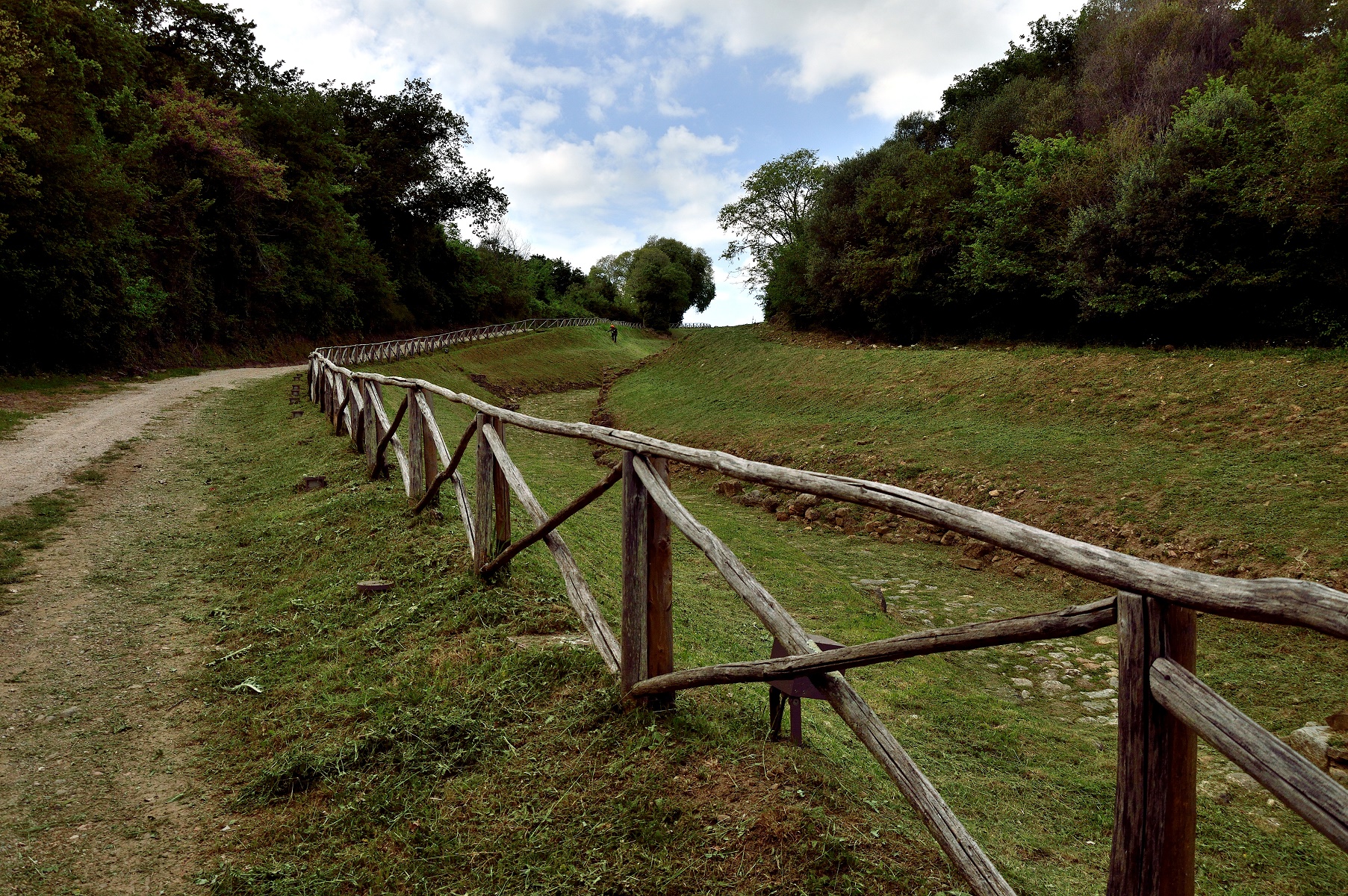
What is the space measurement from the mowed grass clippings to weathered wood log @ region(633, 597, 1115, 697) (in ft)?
1.53

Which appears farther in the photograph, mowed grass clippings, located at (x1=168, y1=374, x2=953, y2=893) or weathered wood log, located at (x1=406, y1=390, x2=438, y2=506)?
weathered wood log, located at (x1=406, y1=390, x2=438, y2=506)

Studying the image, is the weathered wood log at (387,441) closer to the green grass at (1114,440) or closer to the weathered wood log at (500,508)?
the weathered wood log at (500,508)

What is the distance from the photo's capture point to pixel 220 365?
2912cm

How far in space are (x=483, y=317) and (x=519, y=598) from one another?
5171cm

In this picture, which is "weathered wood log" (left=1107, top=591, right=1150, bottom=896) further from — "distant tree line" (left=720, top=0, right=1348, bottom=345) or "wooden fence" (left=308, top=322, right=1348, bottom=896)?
"distant tree line" (left=720, top=0, right=1348, bottom=345)

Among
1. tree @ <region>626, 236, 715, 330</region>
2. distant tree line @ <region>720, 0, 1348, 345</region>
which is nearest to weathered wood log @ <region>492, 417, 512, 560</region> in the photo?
distant tree line @ <region>720, 0, 1348, 345</region>

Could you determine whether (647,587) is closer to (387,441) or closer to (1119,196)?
(387,441)

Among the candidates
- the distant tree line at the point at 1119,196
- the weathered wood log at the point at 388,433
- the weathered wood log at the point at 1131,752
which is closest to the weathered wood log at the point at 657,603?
the weathered wood log at the point at 1131,752

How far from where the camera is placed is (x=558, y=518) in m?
4.55

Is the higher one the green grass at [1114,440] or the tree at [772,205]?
the tree at [772,205]

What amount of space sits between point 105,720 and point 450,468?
2.97 meters

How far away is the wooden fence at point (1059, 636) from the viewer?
1472 millimetres

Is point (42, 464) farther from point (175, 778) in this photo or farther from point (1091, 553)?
point (1091, 553)

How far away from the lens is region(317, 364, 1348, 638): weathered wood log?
140 cm
